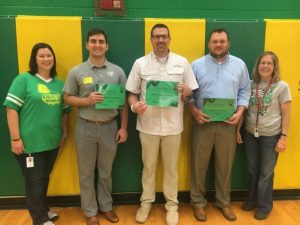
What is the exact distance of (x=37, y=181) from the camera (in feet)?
8.34

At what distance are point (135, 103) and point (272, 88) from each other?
1.32 m

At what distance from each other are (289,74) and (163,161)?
1647mm

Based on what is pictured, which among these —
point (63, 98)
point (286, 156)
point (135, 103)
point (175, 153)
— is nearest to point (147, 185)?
point (175, 153)

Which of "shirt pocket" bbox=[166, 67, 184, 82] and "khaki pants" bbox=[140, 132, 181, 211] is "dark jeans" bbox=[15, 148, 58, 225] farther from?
"shirt pocket" bbox=[166, 67, 184, 82]

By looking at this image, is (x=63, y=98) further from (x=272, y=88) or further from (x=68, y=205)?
(x=272, y=88)

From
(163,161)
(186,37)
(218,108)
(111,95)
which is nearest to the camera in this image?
(111,95)

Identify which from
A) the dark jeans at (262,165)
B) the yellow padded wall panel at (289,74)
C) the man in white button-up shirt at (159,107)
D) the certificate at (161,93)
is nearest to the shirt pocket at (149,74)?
the man in white button-up shirt at (159,107)

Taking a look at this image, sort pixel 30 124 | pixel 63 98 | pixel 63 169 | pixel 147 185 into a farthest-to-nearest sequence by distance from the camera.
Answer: pixel 63 169 → pixel 147 185 → pixel 63 98 → pixel 30 124

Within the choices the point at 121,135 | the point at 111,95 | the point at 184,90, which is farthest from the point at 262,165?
the point at 111,95

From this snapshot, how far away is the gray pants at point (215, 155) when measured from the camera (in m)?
2.78

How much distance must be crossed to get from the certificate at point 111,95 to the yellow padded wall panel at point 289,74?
1.65 metres

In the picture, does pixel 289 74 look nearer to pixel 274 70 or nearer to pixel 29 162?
pixel 274 70

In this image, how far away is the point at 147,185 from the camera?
2855 mm

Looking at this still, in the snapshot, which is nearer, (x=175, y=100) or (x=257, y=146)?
(x=175, y=100)
